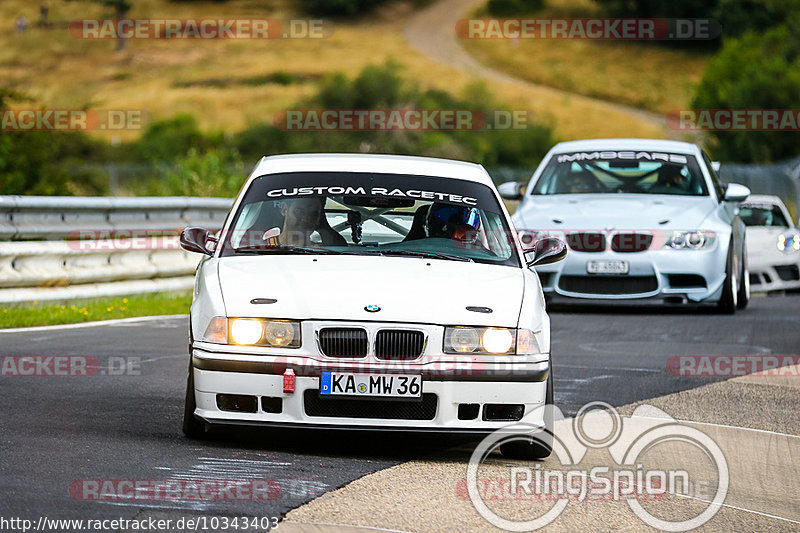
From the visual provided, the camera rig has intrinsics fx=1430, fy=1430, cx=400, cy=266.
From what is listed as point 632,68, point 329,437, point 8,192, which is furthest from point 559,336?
point 632,68

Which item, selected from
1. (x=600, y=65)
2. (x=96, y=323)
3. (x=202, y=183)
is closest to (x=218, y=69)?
(x=600, y=65)

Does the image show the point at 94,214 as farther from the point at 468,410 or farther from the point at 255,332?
the point at 468,410

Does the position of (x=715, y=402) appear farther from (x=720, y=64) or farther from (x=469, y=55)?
(x=469, y=55)

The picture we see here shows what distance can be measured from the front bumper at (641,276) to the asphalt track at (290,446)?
7.60ft

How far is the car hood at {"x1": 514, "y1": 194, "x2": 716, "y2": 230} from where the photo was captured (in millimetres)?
14148

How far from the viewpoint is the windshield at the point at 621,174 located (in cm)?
1512

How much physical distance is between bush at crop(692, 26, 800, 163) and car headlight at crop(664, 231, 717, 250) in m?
39.1

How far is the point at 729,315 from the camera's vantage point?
1471 cm

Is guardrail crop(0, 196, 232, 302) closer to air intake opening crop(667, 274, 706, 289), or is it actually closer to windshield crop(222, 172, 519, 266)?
air intake opening crop(667, 274, 706, 289)

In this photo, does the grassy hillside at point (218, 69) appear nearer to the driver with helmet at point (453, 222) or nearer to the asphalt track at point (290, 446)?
the asphalt track at point (290, 446)

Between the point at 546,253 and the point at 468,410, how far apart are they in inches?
60.7

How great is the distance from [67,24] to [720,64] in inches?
2414

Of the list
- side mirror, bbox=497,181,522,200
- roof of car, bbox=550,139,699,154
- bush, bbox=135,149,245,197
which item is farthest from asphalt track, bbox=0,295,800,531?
bush, bbox=135,149,245,197

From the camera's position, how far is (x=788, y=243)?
60.2 ft
